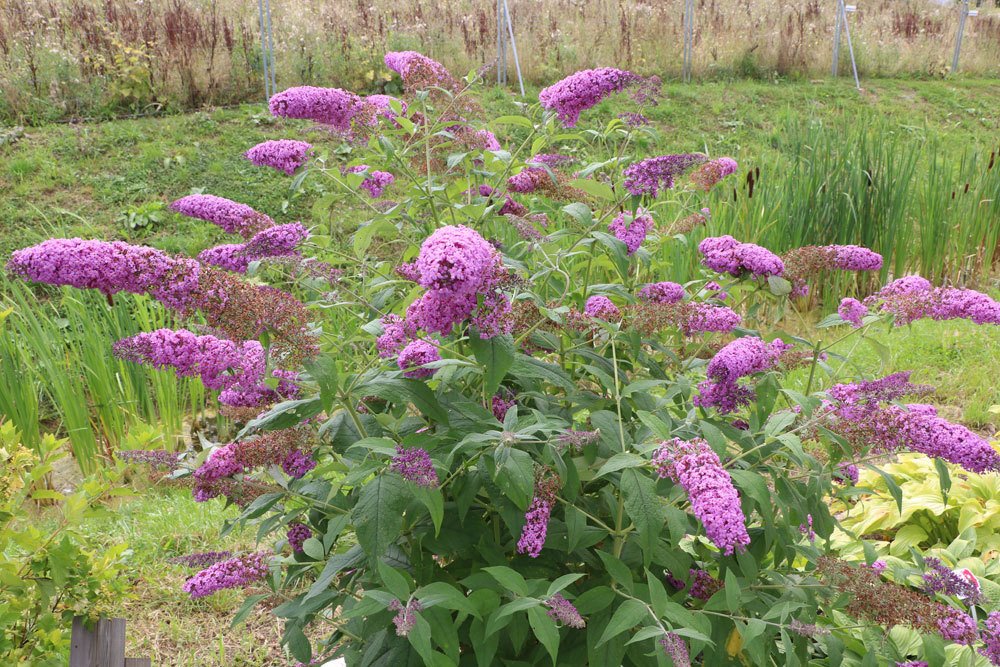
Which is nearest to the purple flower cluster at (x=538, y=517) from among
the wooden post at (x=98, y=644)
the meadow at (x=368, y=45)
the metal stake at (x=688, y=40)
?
the wooden post at (x=98, y=644)

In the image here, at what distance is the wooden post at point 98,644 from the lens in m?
2.06

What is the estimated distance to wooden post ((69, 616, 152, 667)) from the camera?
2.06 meters

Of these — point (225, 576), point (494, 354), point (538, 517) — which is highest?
point (494, 354)

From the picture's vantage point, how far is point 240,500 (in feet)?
5.94

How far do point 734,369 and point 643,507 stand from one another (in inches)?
18.6

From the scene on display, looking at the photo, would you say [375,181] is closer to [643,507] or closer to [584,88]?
[584,88]

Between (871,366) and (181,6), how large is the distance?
395 inches

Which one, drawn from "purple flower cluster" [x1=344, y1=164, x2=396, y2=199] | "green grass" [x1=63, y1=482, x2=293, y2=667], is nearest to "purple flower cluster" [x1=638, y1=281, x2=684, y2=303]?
"purple flower cluster" [x1=344, y1=164, x2=396, y2=199]

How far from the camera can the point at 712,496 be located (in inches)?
51.5

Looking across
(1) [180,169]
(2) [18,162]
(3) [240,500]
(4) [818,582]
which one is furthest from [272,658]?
(2) [18,162]

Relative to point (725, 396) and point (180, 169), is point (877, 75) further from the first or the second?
point (725, 396)

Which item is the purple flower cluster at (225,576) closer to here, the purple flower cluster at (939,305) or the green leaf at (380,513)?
the green leaf at (380,513)

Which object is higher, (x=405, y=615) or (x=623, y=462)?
(x=623, y=462)

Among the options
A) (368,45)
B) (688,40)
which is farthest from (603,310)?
(688,40)
